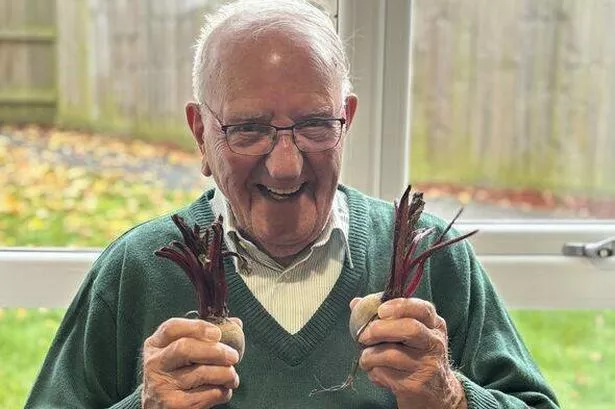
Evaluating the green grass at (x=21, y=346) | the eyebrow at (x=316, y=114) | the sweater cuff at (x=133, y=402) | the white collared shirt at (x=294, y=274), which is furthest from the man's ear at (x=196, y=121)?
the green grass at (x=21, y=346)

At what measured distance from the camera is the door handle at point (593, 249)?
6.15ft

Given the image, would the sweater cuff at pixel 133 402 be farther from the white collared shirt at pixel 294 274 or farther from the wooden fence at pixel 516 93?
the wooden fence at pixel 516 93

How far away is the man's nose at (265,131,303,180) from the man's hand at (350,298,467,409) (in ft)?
0.85

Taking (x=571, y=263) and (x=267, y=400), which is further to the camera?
(x=571, y=263)

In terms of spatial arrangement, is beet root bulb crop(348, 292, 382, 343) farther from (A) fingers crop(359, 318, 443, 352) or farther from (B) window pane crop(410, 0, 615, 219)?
(B) window pane crop(410, 0, 615, 219)

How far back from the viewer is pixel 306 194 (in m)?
1.34

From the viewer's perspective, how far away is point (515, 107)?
191 centimetres

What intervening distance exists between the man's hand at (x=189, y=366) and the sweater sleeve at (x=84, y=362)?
10.7 inches

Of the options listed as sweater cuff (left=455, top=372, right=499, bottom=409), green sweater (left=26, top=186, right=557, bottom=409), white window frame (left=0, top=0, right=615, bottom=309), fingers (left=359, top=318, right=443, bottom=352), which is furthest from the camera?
white window frame (left=0, top=0, right=615, bottom=309)

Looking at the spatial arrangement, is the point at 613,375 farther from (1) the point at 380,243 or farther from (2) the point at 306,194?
(2) the point at 306,194

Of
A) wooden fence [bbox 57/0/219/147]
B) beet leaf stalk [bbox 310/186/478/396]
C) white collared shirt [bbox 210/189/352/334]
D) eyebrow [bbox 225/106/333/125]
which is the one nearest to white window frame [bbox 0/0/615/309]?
wooden fence [bbox 57/0/219/147]

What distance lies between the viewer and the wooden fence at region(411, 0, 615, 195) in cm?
187

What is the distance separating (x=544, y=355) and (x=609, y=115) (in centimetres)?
58

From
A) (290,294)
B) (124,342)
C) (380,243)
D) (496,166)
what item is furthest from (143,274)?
(496,166)
